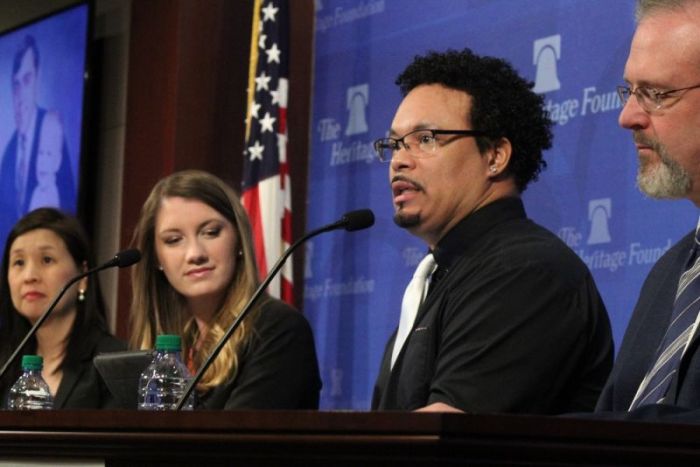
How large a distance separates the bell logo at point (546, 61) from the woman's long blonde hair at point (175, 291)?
1.50 metres

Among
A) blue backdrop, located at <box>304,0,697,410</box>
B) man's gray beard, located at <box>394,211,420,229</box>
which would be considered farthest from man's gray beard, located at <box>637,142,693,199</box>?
blue backdrop, located at <box>304,0,697,410</box>

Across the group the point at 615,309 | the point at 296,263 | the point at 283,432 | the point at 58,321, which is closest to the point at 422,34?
the point at 296,263

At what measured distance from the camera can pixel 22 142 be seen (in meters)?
7.66

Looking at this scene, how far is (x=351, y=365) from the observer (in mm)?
6059

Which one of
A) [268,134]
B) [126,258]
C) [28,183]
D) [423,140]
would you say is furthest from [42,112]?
[423,140]

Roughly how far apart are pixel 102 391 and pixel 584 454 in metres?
3.18

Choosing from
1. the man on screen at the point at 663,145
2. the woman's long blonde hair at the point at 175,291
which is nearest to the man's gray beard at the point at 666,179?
the man on screen at the point at 663,145

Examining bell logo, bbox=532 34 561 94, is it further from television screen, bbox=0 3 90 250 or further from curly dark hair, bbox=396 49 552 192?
television screen, bbox=0 3 90 250

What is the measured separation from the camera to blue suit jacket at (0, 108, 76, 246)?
24.0 feet

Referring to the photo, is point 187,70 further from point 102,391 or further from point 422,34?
point 102,391

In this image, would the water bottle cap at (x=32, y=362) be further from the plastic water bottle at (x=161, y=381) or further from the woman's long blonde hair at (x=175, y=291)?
the woman's long blonde hair at (x=175, y=291)

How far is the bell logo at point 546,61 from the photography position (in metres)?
5.10

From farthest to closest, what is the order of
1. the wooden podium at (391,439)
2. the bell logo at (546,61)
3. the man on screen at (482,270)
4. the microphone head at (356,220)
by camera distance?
the bell logo at (546,61) < the microphone head at (356,220) < the man on screen at (482,270) < the wooden podium at (391,439)

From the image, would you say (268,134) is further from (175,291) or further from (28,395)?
(28,395)
